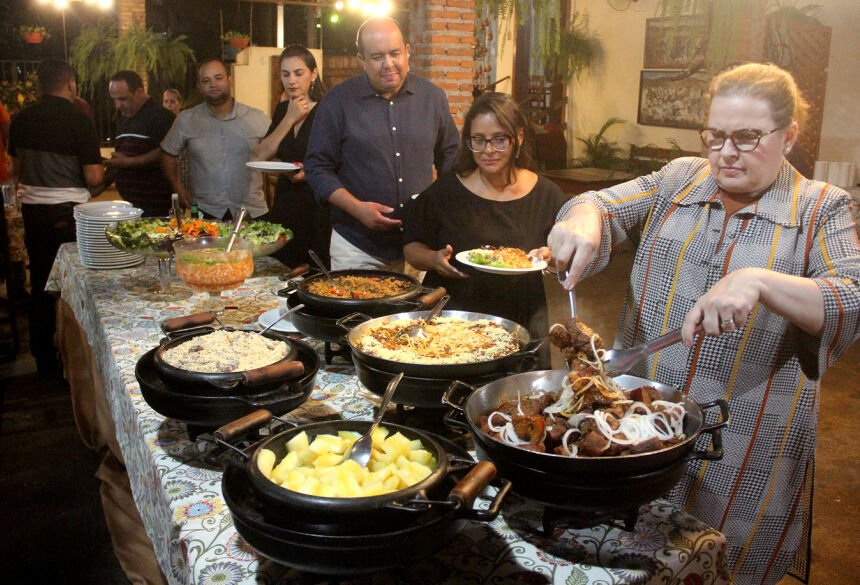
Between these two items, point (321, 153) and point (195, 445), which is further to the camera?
point (321, 153)

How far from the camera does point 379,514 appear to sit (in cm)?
105

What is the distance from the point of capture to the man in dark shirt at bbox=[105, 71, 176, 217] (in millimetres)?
5164

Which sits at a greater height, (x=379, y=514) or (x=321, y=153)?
(x=321, y=153)

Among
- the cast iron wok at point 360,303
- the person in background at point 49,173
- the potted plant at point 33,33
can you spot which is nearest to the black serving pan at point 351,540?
the cast iron wok at point 360,303

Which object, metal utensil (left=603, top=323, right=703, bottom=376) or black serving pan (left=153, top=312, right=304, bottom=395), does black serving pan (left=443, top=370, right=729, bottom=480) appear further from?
black serving pan (left=153, top=312, right=304, bottom=395)

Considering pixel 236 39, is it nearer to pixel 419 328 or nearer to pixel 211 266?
pixel 211 266

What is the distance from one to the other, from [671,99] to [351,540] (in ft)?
35.0

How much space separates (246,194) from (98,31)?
31.1ft

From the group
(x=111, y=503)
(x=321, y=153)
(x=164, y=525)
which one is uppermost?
(x=321, y=153)

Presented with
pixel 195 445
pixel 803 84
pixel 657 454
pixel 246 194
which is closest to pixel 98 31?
pixel 246 194

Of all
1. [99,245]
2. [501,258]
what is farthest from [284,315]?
[99,245]

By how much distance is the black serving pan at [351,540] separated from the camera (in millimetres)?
1046

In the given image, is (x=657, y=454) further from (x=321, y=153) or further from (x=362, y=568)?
(x=321, y=153)

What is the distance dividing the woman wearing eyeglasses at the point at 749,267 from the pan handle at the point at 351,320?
0.58 metres
